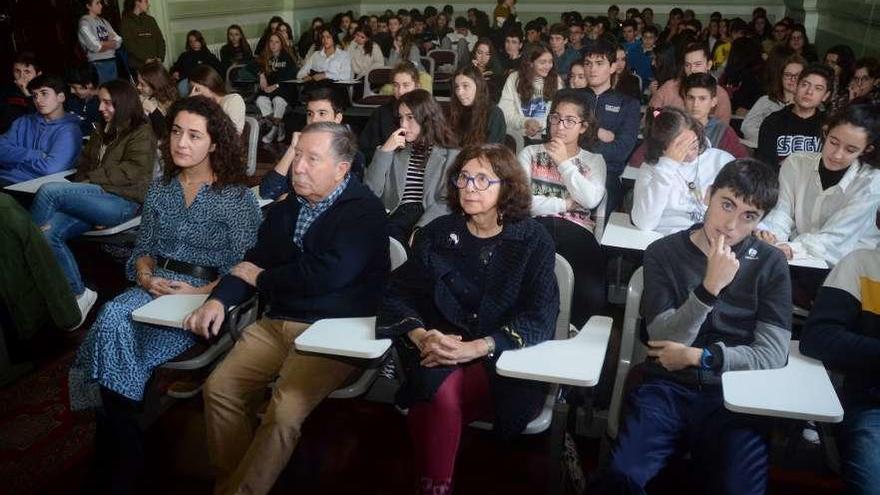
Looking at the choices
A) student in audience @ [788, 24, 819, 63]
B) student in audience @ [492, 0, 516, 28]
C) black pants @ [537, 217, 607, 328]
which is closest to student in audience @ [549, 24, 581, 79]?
student in audience @ [788, 24, 819, 63]

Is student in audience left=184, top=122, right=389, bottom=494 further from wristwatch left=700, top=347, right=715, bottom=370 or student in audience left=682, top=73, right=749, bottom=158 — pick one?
student in audience left=682, top=73, right=749, bottom=158

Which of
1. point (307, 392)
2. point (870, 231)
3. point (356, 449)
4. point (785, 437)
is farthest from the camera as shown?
point (870, 231)

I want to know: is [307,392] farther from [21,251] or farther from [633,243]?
[21,251]

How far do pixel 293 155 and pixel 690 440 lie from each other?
2175 millimetres

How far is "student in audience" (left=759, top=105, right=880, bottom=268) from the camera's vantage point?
2533mm

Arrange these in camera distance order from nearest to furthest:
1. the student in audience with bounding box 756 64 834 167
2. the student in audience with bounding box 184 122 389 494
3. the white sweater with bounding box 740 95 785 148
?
the student in audience with bounding box 184 122 389 494
the student in audience with bounding box 756 64 834 167
the white sweater with bounding box 740 95 785 148

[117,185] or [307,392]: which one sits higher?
[117,185]

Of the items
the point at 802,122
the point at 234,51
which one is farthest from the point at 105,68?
the point at 802,122

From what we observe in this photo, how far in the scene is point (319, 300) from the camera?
7.06ft

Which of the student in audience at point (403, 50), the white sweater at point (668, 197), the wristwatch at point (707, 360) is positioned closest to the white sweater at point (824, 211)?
the white sweater at point (668, 197)

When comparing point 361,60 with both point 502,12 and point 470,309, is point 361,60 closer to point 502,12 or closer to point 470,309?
point 502,12

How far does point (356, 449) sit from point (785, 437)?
1419mm

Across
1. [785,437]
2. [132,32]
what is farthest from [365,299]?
[132,32]

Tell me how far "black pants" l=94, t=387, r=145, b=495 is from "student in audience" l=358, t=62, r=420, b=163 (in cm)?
204
